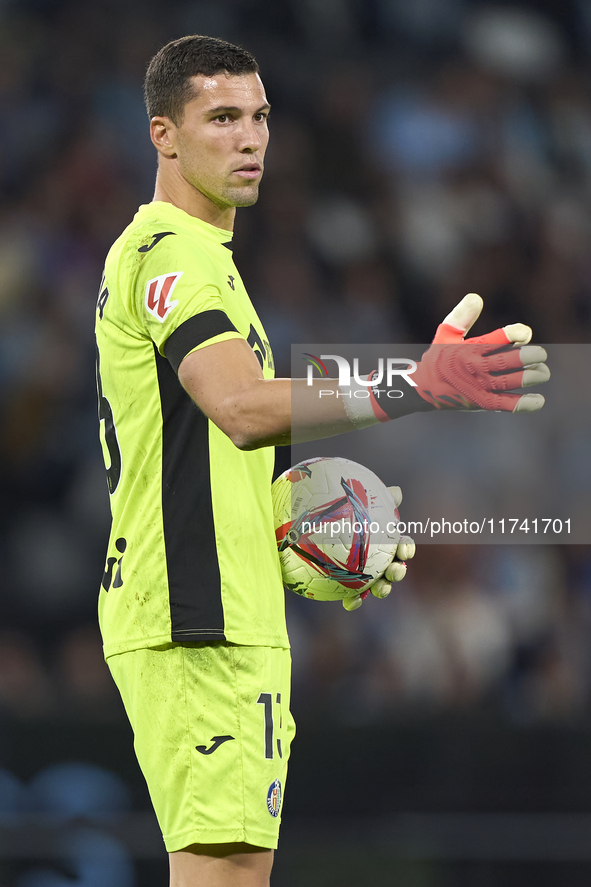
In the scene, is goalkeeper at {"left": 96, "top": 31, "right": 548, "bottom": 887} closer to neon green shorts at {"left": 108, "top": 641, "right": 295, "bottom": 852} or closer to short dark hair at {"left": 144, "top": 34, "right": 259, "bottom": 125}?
neon green shorts at {"left": 108, "top": 641, "right": 295, "bottom": 852}

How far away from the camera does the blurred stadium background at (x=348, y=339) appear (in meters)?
4.42

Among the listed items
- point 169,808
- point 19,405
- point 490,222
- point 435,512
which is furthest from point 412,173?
point 169,808

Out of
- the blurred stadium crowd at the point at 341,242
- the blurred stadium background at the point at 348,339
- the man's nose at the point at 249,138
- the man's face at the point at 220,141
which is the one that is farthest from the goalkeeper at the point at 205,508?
the blurred stadium crowd at the point at 341,242

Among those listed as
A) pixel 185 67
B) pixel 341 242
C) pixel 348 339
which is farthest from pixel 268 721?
pixel 341 242

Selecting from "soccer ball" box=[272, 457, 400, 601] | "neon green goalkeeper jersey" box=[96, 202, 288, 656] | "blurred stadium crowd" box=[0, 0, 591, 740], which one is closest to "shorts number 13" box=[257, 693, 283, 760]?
"neon green goalkeeper jersey" box=[96, 202, 288, 656]

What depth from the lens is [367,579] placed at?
2.53m

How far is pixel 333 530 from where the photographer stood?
250 centimetres

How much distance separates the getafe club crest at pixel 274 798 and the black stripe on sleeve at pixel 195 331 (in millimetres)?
896

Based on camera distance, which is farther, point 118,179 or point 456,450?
point 118,179

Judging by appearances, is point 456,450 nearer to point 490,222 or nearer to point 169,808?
point 490,222

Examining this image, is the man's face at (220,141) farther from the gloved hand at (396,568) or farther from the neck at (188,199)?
the gloved hand at (396,568)

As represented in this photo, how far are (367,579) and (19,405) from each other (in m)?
3.48

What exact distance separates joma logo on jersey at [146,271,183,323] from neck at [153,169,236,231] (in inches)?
16.5

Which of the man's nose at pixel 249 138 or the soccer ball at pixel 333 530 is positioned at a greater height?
the man's nose at pixel 249 138
